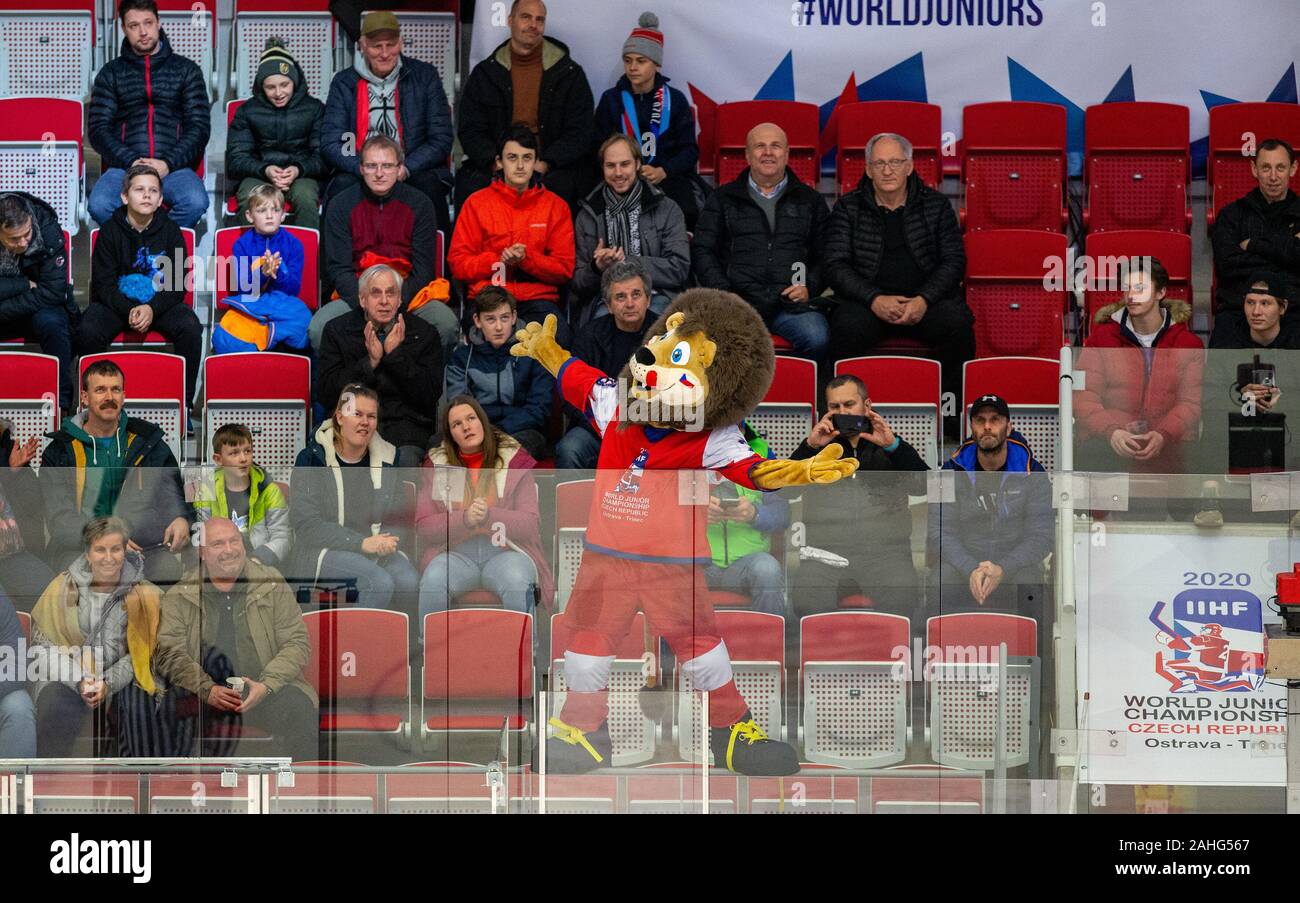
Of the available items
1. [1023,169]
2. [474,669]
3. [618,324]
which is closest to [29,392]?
[618,324]

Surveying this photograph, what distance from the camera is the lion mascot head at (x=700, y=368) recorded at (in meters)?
7.70

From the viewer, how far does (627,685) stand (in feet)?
24.5

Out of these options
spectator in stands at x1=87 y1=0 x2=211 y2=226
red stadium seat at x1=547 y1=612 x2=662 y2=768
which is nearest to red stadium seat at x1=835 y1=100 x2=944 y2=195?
spectator in stands at x1=87 y1=0 x2=211 y2=226

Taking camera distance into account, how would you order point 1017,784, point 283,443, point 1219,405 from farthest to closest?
point 283,443
point 1219,405
point 1017,784

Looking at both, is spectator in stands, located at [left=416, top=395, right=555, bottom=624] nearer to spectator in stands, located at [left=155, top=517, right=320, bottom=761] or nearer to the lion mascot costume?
the lion mascot costume

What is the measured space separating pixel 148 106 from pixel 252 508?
169 inches

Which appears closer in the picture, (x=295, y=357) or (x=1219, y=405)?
(x=1219, y=405)

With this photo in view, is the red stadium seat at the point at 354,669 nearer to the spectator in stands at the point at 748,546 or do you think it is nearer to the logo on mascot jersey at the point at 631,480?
the logo on mascot jersey at the point at 631,480

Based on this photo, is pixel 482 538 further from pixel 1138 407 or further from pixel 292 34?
pixel 292 34

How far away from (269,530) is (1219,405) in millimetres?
3243

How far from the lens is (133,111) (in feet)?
37.1
